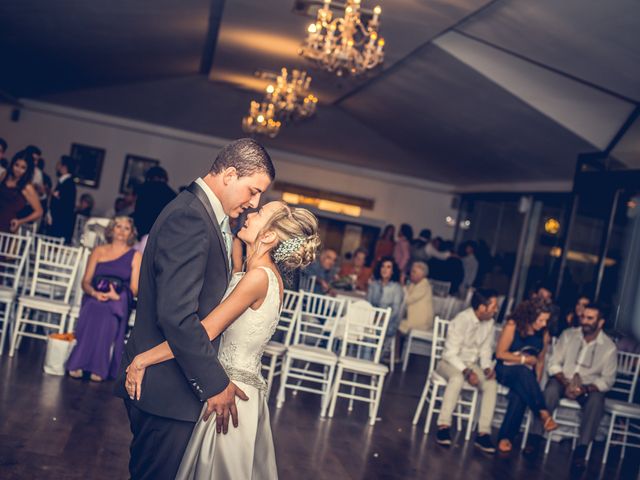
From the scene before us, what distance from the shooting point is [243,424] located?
255 centimetres

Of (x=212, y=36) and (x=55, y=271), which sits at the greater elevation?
(x=212, y=36)

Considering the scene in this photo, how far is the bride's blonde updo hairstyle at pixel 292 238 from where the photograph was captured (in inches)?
101

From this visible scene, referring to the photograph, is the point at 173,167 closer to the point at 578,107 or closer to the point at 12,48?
the point at 12,48

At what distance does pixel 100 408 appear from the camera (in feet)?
16.7

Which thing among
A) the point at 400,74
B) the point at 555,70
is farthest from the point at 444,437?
the point at 400,74

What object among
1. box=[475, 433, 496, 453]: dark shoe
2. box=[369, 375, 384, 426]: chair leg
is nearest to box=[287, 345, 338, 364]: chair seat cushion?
box=[369, 375, 384, 426]: chair leg

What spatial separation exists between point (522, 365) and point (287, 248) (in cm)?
426

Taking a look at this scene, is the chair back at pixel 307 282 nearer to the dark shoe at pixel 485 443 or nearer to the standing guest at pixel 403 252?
the dark shoe at pixel 485 443

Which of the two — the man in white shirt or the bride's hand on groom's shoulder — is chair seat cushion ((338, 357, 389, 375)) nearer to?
the man in white shirt

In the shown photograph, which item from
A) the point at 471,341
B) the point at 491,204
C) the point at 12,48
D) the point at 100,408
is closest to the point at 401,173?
the point at 491,204

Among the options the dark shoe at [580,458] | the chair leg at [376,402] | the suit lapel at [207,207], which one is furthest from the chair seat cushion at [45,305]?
the suit lapel at [207,207]

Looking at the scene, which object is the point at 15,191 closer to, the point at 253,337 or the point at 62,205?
the point at 62,205

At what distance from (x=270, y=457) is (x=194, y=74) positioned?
13148 mm

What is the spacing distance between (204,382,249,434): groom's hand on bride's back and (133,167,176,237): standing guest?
3.97m
